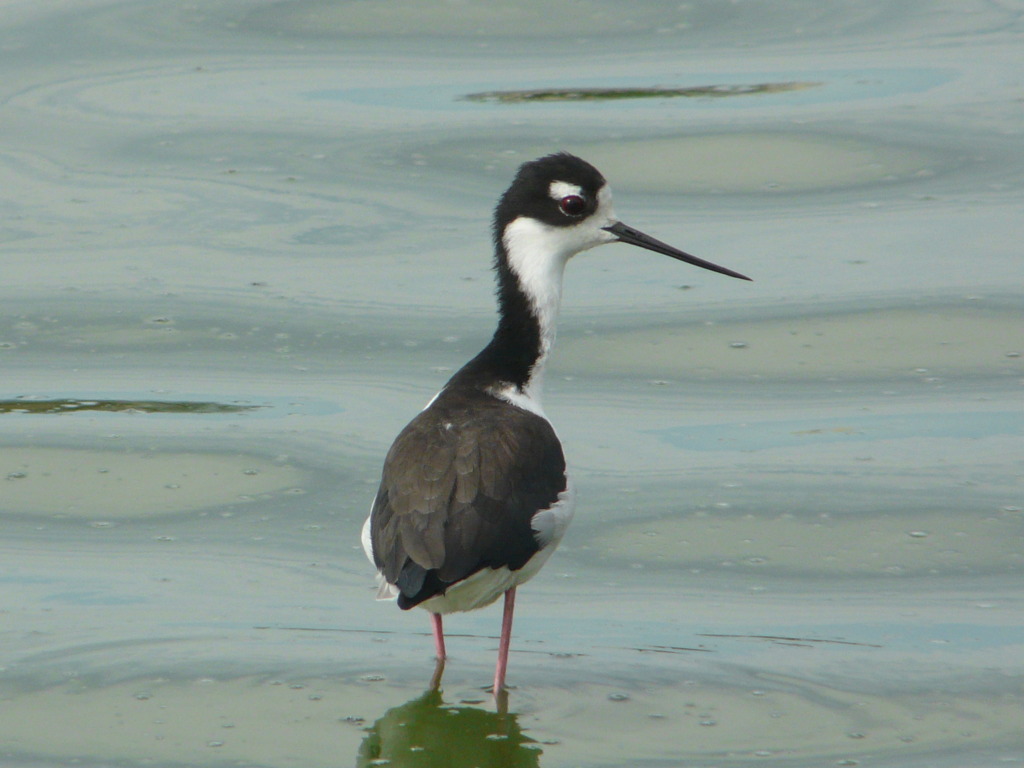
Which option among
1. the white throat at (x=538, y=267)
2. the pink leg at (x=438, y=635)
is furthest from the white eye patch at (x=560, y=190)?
the pink leg at (x=438, y=635)

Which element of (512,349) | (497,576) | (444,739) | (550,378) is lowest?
(444,739)

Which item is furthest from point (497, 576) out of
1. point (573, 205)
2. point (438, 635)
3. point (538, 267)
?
point (573, 205)

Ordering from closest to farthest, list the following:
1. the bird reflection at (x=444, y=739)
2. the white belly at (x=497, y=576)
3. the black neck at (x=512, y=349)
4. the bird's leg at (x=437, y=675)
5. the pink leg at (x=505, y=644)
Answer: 1. the bird reflection at (x=444, y=739)
2. the white belly at (x=497, y=576)
3. the pink leg at (x=505, y=644)
4. the bird's leg at (x=437, y=675)
5. the black neck at (x=512, y=349)

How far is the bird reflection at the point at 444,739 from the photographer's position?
18.9ft

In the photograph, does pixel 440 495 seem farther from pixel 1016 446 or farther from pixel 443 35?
pixel 443 35

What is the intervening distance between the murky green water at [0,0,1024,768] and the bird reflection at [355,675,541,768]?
0.05 ft

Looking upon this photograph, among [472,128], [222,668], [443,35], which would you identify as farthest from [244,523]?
[443,35]

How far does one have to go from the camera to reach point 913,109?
506 inches

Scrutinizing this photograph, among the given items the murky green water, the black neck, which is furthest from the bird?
the murky green water

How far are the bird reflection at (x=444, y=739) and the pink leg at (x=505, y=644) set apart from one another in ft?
0.22

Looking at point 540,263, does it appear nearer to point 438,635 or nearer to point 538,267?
point 538,267

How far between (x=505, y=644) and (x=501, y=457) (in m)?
0.67

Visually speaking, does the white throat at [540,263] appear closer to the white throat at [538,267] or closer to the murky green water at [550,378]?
the white throat at [538,267]

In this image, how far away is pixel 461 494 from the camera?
19.7 ft
